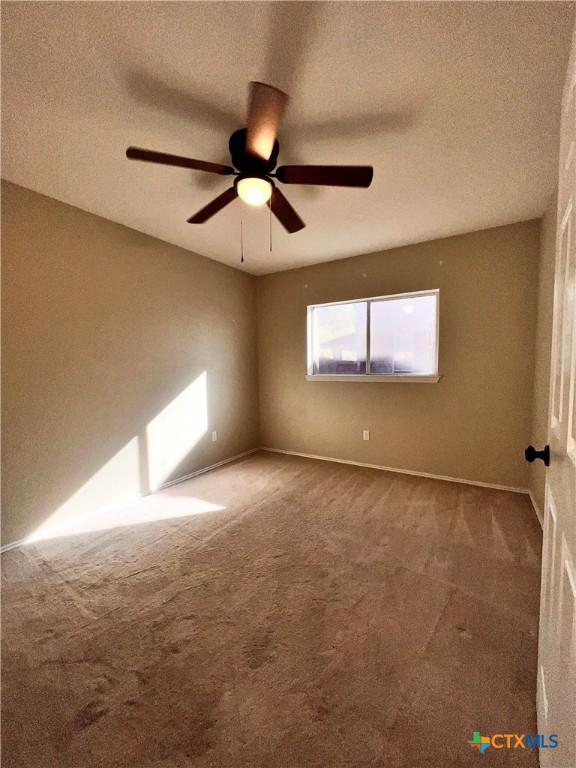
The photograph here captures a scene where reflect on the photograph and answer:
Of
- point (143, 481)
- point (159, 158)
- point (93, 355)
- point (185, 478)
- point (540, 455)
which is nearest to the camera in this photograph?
point (540, 455)

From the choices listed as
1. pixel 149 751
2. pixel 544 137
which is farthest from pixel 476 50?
pixel 149 751

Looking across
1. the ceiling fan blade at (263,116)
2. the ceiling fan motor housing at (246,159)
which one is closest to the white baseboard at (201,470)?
the ceiling fan motor housing at (246,159)

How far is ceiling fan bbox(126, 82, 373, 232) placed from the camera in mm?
1320

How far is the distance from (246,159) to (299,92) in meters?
0.38

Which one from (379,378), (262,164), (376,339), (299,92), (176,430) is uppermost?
(299,92)

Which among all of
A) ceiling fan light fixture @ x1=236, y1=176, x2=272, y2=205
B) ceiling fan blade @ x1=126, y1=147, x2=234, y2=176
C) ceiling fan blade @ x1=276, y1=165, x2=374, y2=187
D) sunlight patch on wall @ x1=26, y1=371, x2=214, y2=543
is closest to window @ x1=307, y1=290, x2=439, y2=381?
sunlight patch on wall @ x1=26, y1=371, x2=214, y2=543

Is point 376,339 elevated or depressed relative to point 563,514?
elevated

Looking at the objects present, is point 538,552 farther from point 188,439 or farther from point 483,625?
point 188,439

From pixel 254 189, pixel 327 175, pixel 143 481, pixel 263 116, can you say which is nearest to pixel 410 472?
pixel 143 481

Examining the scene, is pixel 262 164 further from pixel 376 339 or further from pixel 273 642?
pixel 376 339

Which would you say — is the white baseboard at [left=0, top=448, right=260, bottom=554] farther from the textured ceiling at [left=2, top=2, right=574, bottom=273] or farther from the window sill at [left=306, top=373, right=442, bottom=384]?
the textured ceiling at [left=2, top=2, right=574, bottom=273]

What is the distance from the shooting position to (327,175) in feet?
5.18

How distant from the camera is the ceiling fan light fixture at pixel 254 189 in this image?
163 cm

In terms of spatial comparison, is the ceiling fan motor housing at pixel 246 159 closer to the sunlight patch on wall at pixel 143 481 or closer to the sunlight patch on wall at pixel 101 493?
the sunlight patch on wall at pixel 143 481
